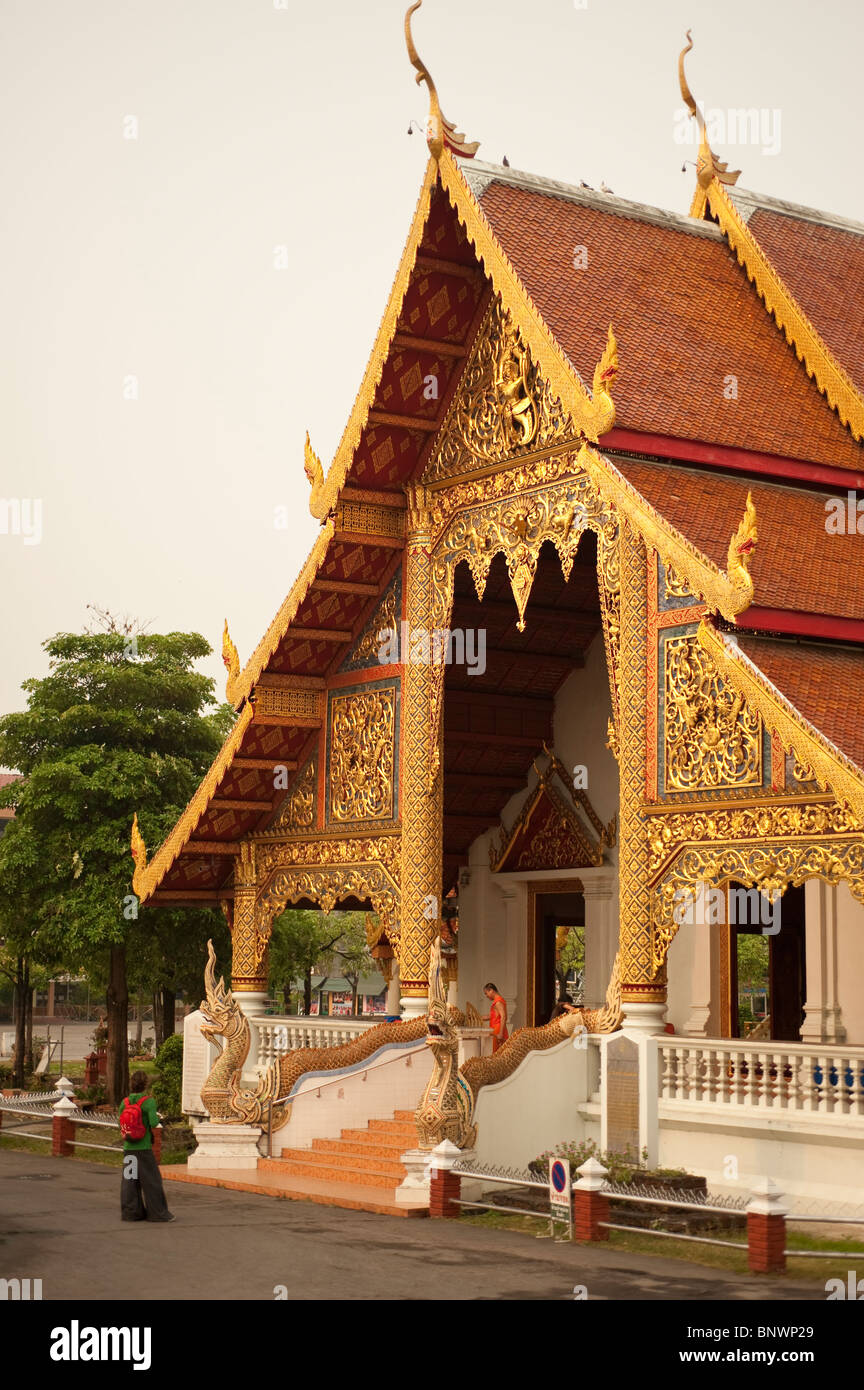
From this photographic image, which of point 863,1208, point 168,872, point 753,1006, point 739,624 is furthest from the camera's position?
point 753,1006

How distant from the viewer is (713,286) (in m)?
17.3

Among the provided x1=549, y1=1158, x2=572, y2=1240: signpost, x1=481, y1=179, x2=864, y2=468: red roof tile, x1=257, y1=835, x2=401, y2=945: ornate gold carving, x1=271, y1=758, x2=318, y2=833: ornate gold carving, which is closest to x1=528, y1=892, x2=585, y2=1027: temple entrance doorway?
x1=257, y1=835, x2=401, y2=945: ornate gold carving

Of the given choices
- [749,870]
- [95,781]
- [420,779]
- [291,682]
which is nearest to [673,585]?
[749,870]

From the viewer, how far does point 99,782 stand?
23.7 meters

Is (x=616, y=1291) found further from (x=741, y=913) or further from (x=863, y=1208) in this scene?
(x=741, y=913)

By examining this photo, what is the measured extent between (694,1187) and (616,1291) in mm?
3363

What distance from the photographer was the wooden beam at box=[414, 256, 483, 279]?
53.6 feet

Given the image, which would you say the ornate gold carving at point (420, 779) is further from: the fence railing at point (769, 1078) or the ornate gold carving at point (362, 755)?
the fence railing at point (769, 1078)

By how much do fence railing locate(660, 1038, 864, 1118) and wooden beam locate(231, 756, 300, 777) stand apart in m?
5.86

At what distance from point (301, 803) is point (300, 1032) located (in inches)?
92.1

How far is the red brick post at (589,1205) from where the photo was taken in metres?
11.8

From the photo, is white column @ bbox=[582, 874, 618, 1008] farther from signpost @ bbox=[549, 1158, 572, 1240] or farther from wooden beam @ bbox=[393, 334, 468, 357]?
signpost @ bbox=[549, 1158, 572, 1240]

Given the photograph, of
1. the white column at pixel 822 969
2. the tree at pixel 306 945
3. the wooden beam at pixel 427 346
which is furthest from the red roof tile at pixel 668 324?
the tree at pixel 306 945

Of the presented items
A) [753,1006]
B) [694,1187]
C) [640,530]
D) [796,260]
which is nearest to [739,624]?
[640,530]
